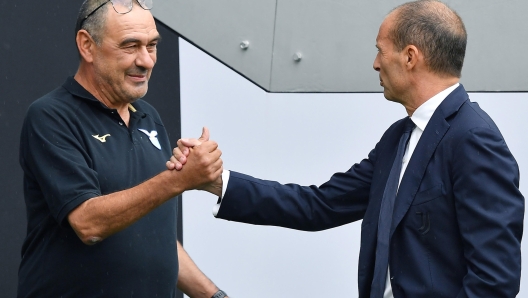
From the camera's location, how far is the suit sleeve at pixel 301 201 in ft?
8.62

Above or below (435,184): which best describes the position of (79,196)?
below

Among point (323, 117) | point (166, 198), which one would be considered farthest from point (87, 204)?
point (323, 117)

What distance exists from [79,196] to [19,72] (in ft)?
3.51

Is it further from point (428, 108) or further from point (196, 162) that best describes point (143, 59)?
point (428, 108)

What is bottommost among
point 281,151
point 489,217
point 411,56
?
point 281,151

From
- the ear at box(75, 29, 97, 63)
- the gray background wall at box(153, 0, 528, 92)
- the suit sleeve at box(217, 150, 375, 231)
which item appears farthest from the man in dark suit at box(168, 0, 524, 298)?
the gray background wall at box(153, 0, 528, 92)

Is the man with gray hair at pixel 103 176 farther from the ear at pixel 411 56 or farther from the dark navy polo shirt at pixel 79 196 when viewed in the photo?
the ear at pixel 411 56

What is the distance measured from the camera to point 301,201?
8.86 feet

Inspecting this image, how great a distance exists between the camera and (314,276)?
3.54m

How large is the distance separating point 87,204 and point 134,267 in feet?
0.91

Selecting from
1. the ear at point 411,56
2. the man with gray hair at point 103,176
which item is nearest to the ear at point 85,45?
the man with gray hair at point 103,176

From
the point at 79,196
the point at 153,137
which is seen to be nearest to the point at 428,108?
the point at 153,137

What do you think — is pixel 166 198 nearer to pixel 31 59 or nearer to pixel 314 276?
pixel 31 59

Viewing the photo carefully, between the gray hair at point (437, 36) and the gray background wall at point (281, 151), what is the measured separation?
37.2 inches
